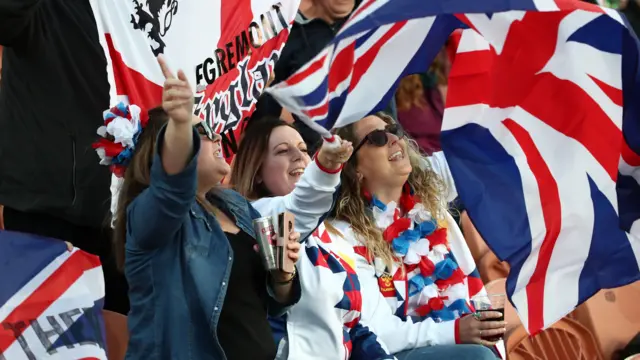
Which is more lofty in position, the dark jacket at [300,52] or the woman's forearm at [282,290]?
the dark jacket at [300,52]

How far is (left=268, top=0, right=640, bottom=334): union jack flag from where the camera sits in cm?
324

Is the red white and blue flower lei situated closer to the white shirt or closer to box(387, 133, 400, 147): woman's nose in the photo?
box(387, 133, 400, 147): woman's nose

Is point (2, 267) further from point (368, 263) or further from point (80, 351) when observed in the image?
point (368, 263)

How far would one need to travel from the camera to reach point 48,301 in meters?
3.81

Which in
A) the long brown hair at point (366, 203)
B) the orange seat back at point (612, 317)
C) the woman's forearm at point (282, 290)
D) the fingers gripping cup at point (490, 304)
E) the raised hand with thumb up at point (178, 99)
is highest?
the raised hand with thumb up at point (178, 99)

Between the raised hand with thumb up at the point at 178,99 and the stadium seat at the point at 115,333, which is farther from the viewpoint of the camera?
the stadium seat at the point at 115,333

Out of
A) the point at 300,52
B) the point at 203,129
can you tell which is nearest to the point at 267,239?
the point at 203,129

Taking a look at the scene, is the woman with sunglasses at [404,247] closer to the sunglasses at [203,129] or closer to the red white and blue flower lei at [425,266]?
the red white and blue flower lei at [425,266]

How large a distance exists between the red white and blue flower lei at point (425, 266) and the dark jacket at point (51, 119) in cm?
113

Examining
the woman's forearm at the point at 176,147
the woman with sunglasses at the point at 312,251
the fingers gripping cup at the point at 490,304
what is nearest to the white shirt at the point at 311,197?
the woman with sunglasses at the point at 312,251

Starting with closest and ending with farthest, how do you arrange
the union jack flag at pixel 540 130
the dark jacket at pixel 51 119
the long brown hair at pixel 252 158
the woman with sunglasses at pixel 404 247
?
the union jack flag at pixel 540 130, the dark jacket at pixel 51 119, the woman with sunglasses at pixel 404 247, the long brown hair at pixel 252 158

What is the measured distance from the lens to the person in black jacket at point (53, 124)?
3863mm

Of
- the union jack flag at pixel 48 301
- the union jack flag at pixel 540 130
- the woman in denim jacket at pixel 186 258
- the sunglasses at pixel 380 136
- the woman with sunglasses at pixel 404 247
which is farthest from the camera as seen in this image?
the sunglasses at pixel 380 136

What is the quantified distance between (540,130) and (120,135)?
1.27 meters
